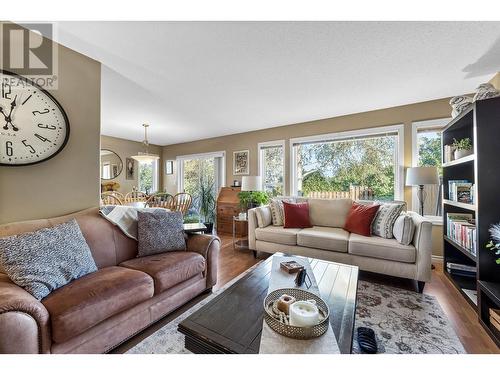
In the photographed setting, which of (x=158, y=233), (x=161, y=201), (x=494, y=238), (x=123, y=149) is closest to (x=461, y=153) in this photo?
(x=494, y=238)

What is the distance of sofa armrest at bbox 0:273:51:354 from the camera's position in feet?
3.18

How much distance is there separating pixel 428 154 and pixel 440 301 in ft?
6.88

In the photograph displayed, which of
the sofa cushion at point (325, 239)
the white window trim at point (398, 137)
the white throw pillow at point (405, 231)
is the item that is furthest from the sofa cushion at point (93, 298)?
the white window trim at point (398, 137)

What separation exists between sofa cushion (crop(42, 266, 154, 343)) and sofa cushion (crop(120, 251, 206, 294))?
0.08 m

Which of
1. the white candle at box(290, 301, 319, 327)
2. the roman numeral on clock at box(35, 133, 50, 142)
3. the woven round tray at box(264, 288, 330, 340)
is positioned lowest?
the woven round tray at box(264, 288, 330, 340)

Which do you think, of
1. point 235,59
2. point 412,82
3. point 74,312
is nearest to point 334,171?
point 412,82

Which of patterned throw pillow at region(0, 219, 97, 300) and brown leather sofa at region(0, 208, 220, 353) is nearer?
brown leather sofa at region(0, 208, 220, 353)

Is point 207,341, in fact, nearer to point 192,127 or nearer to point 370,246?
point 370,246

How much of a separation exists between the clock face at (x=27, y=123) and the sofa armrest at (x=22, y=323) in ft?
3.52

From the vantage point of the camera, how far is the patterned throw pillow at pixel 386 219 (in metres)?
2.53

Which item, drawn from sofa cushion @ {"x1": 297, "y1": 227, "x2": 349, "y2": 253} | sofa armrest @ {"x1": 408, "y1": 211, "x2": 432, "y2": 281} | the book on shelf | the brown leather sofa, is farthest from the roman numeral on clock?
the book on shelf

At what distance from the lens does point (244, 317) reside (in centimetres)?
115

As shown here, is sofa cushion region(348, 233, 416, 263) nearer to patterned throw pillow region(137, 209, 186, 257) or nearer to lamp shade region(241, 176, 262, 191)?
lamp shade region(241, 176, 262, 191)
